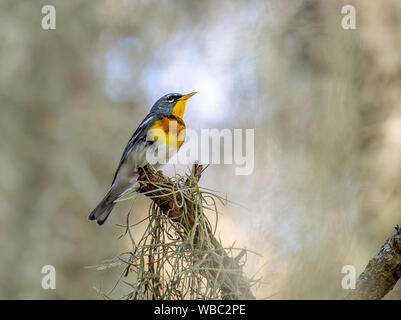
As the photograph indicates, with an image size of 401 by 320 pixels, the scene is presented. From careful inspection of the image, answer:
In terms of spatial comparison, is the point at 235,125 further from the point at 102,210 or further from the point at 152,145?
the point at 102,210

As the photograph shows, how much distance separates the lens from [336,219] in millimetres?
2590

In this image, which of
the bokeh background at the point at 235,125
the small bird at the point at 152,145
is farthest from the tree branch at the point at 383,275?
the small bird at the point at 152,145

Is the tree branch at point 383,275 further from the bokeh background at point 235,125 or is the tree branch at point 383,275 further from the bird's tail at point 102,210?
the bird's tail at point 102,210

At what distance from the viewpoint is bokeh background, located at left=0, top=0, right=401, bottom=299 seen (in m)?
2.37

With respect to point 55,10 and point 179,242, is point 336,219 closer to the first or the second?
point 179,242

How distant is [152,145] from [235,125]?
68 centimetres

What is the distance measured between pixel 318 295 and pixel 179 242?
0.69 meters

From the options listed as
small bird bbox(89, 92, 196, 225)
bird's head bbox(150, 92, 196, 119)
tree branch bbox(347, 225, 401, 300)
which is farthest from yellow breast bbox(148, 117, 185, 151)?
tree branch bbox(347, 225, 401, 300)

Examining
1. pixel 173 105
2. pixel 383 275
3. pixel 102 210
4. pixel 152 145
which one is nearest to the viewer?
pixel 383 275

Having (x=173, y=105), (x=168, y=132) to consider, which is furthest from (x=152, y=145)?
(x=173, y=105)

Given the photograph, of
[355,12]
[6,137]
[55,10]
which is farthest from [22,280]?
[355,12]

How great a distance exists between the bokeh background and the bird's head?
0.41m

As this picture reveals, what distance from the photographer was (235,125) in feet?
12.0

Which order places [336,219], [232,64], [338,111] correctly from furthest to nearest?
1. [232,64]
2. [338,111]
3. [336,219]
